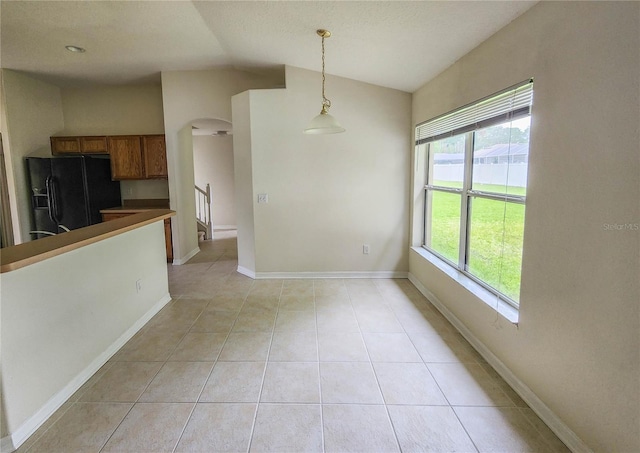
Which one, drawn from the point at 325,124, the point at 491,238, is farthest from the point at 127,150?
the point at 491,238

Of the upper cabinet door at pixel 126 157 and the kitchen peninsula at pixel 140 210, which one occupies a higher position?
the upper cabinet door at pixel 126 157

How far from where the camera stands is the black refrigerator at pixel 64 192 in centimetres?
466

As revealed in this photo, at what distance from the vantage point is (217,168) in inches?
331

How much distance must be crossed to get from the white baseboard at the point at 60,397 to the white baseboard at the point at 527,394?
2870 millimetres

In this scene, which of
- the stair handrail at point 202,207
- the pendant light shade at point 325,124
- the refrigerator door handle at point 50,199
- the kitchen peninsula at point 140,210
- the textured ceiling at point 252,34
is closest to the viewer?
the textured ceiling at point 252,34

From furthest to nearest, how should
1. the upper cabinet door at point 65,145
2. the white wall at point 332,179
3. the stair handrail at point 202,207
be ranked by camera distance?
the stair handrail at point 202,207, the upper cabinet door at point 65,145, the white wall at point 332,179

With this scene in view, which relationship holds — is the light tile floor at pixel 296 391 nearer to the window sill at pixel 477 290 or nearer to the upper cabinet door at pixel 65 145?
the window sill at pixel 477 290

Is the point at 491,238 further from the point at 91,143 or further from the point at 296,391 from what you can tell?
the point at 91,143

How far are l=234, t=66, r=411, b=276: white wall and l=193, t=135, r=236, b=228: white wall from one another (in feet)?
14.0

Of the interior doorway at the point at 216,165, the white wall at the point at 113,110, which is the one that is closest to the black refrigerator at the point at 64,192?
the white wall at the point at 113,110

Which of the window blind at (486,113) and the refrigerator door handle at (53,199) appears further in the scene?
the refrigerator door handle at (53,199)

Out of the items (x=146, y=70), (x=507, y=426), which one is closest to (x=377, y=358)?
(x=507, y=426)

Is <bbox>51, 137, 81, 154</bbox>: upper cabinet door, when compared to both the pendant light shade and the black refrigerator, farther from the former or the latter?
the pendant light shade

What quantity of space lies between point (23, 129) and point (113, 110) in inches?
48.1
